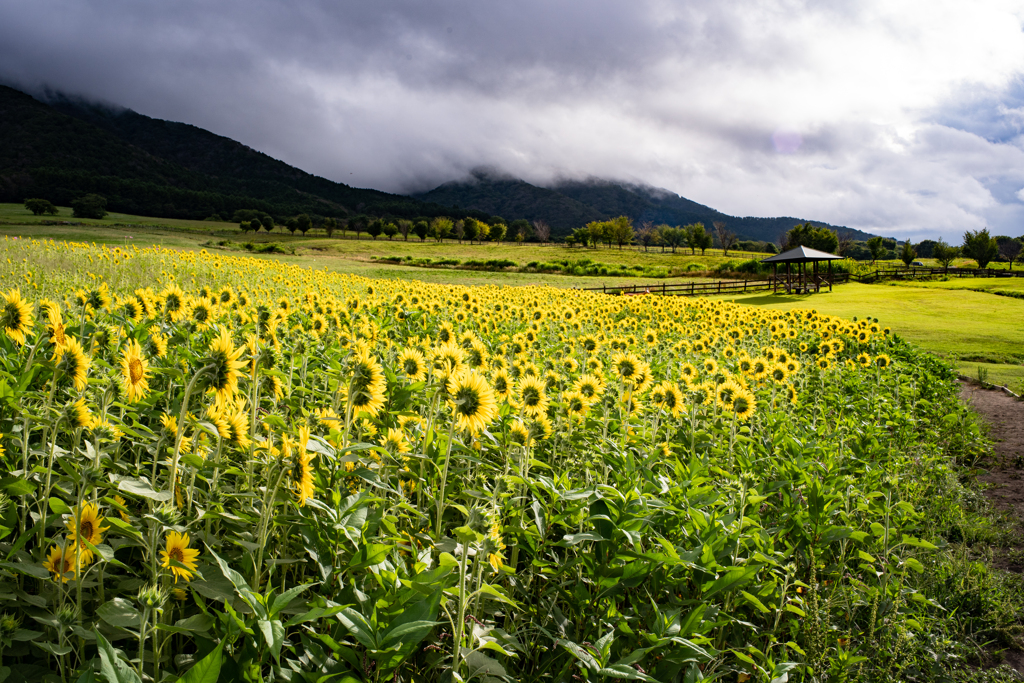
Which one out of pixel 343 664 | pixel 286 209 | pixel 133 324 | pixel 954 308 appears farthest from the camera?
pixel 286 209

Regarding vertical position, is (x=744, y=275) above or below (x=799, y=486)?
above

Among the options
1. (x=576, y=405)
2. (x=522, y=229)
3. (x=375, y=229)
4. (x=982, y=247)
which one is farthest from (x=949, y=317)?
(x=522, y=229)

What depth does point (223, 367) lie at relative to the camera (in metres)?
1.79

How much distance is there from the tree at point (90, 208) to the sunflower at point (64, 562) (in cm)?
8857

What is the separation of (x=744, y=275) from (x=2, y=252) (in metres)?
57.6

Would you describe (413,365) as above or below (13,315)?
below

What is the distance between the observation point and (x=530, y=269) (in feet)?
200

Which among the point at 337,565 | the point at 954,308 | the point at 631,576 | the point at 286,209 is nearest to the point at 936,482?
the point at 631,576

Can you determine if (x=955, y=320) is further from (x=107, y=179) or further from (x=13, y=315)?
(x=107, y=179)

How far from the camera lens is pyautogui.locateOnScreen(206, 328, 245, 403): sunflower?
70.1 inches

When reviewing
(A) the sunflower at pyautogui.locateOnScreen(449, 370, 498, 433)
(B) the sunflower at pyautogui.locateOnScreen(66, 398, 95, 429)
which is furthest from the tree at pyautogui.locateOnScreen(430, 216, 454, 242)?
(B) the sunflower at pyautogui.locateOnScreen(66, 398, 95, 429)

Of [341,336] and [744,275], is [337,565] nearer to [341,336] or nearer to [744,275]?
[341,336]

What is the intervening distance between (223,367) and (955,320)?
29452mm

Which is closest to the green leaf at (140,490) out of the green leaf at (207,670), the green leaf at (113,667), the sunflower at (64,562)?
the sunflower at (64,562)
